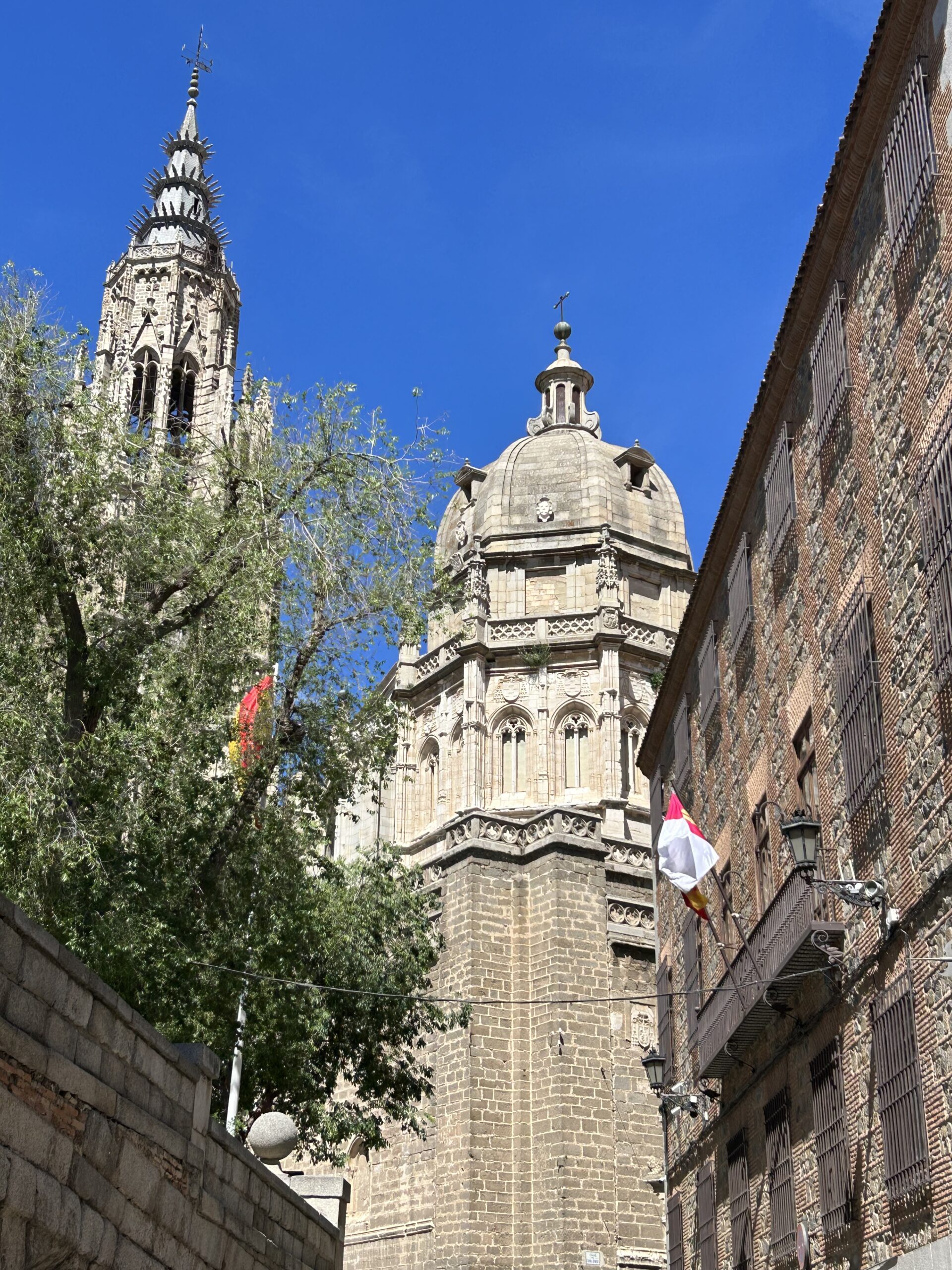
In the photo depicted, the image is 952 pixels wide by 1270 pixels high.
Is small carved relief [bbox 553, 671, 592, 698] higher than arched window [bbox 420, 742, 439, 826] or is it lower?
higher

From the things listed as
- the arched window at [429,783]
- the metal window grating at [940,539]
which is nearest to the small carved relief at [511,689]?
the arched window at [429,783]

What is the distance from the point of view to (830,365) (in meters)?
14.6

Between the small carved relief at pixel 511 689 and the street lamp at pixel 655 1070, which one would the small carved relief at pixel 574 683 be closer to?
the small carved relief at pixel 511 689

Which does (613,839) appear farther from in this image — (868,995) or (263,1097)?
A: (868,995)

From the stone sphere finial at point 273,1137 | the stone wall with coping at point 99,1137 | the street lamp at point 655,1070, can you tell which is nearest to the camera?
the stone wall with coping at point 99,1137

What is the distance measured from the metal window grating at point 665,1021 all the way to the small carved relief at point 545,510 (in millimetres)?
17655

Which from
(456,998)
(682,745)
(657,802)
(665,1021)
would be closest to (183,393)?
(456,998)

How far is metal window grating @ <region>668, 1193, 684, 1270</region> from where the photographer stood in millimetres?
20469

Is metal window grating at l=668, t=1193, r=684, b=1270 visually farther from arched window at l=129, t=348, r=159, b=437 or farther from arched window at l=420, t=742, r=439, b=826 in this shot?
arched window at l=129, t=348, r=159, b=437

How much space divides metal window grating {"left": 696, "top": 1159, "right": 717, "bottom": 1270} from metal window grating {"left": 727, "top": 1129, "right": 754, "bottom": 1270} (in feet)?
2.79

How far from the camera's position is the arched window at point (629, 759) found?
116 ft

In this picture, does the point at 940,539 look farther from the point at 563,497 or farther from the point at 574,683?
the point at 563,497

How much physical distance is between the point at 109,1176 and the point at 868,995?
6786mm

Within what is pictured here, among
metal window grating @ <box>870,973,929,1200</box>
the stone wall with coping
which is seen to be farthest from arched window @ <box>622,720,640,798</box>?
the stone wall with coping
